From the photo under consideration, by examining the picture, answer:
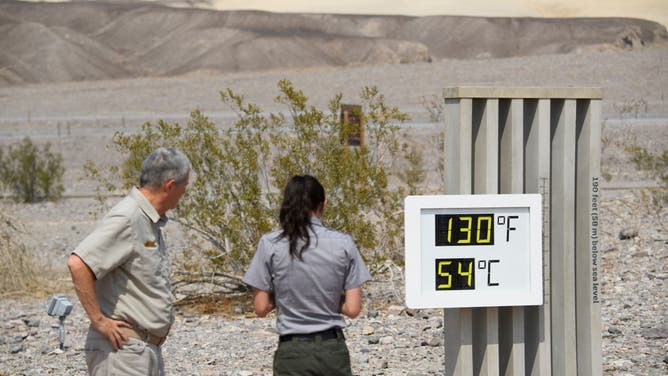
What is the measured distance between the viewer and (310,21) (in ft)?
381

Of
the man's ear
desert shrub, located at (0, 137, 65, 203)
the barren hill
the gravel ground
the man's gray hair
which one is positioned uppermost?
the barren hill

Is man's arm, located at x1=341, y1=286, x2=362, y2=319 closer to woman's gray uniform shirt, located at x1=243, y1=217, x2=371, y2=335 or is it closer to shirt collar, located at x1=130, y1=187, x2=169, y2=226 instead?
woman's gray uniform shirt, located at x1=243, y1=217, x2=371, y2=335

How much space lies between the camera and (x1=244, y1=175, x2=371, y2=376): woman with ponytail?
15.6 feet

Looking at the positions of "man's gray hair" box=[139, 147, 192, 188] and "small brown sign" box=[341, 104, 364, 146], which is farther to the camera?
"small brown sign" box=[341, 104, 364, 146]

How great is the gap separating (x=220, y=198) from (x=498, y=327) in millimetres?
4699

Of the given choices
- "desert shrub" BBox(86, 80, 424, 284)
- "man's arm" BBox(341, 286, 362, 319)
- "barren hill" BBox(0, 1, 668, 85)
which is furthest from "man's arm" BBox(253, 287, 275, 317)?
"barren hill" BBox(0, 1, 668, 85)

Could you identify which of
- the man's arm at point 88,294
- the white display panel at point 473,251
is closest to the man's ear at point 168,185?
the man's arm at point 88,294

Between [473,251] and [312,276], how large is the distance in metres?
1.36

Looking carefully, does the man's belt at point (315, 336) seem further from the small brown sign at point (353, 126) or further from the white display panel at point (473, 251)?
the small brown sign at point (353, 126)

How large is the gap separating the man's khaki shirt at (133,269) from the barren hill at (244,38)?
3007 inches

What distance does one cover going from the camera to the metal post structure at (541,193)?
5.91m

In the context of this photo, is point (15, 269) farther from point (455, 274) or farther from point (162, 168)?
point (162, 168)

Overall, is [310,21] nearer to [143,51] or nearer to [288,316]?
[143,51]

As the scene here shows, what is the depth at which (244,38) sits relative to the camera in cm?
10331
